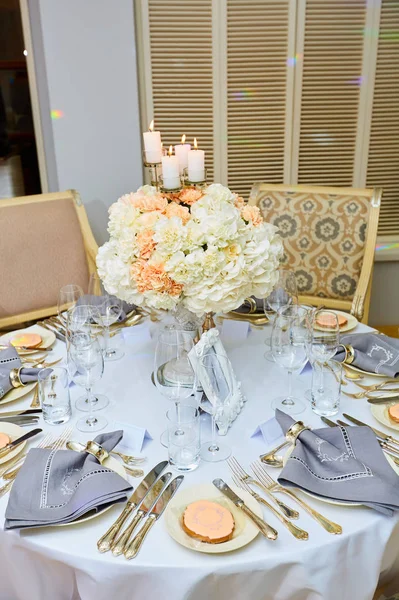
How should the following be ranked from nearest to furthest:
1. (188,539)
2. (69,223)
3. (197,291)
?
(188,539) → (197,291) → (69,223)

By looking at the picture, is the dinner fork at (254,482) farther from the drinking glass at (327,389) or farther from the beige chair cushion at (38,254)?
the beige chair cushion at (38,254)

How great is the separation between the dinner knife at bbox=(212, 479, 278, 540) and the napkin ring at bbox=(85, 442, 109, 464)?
223 millimetres

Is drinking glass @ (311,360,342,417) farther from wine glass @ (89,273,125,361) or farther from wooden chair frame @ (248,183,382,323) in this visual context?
wooden chair frame @ (248,183,382,323)

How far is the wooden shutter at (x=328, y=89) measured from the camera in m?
2.59

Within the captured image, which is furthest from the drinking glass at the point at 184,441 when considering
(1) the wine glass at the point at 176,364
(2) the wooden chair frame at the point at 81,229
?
(2) the wooden chair frame at the point at 81,229

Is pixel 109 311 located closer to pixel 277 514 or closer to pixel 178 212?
pixel 178 212

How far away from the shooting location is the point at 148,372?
146 centimetres

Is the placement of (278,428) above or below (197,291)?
below

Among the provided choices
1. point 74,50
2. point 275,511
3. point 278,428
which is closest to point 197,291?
point 278,428

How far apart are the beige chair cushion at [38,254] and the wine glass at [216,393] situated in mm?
1233

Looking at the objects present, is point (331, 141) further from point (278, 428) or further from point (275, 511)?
point (275, 511)

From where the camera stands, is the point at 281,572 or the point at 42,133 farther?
the point at 42,133

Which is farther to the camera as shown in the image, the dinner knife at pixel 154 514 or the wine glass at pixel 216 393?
the wine glass at pixel 216 393

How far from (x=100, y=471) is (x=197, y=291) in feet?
1.35
